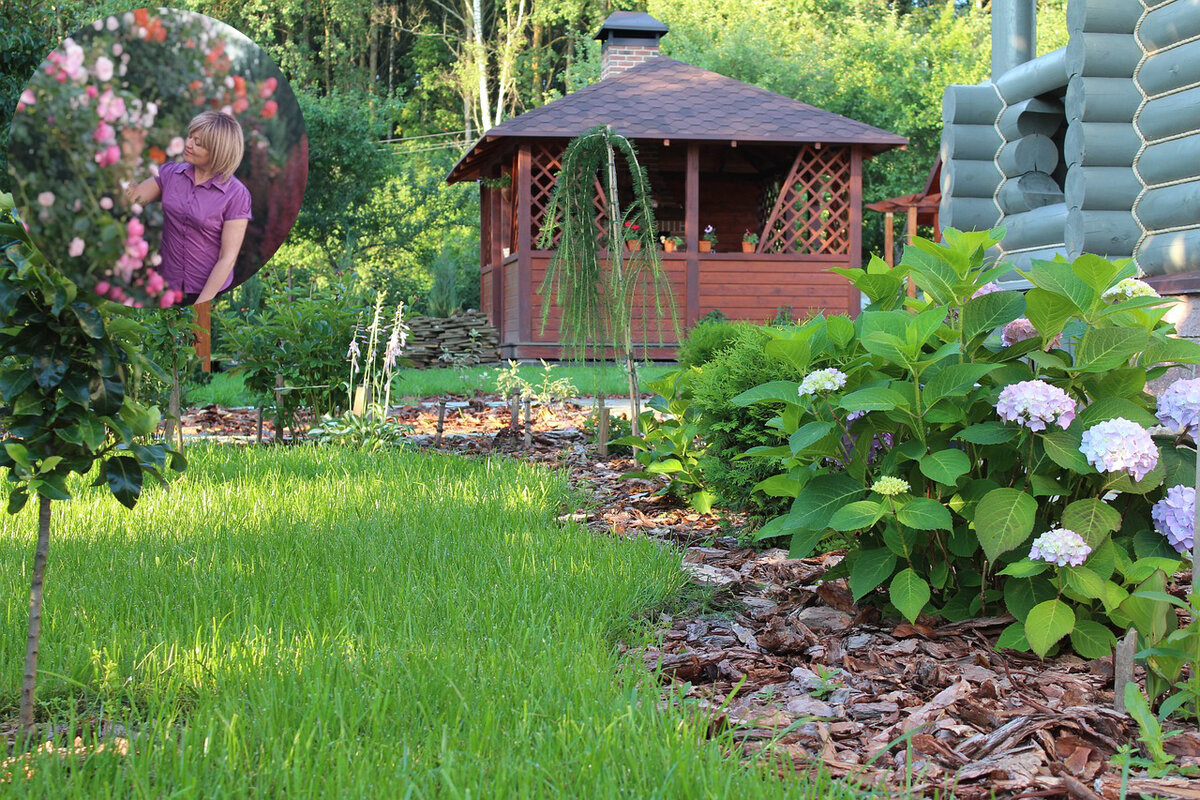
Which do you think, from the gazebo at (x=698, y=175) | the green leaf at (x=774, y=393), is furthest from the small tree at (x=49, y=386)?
the gazebo at (x=698, y=175)

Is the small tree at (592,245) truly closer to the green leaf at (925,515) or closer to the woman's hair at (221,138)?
the green leaf at (925,515)

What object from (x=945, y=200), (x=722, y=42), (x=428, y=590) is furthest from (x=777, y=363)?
(x=722, y=42)

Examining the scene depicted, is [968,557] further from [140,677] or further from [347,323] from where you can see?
[347,323]

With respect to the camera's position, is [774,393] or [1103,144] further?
[1103,144]

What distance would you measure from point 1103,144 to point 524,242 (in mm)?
10006

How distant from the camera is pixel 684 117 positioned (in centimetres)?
1556

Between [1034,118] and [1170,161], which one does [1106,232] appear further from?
[1034,118]

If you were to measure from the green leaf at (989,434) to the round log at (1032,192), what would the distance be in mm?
5722

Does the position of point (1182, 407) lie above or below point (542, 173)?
below

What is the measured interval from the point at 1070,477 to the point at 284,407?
17.6ft

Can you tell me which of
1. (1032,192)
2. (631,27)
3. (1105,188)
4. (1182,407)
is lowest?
(1182,407)

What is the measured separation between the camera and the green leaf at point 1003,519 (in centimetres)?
252

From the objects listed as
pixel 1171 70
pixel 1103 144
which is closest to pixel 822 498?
pixel 1171 70

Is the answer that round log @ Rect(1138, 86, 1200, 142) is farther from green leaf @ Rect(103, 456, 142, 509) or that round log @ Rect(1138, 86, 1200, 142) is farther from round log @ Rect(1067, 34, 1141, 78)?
green leaf @ Rect(103, 456, 142, 509)
